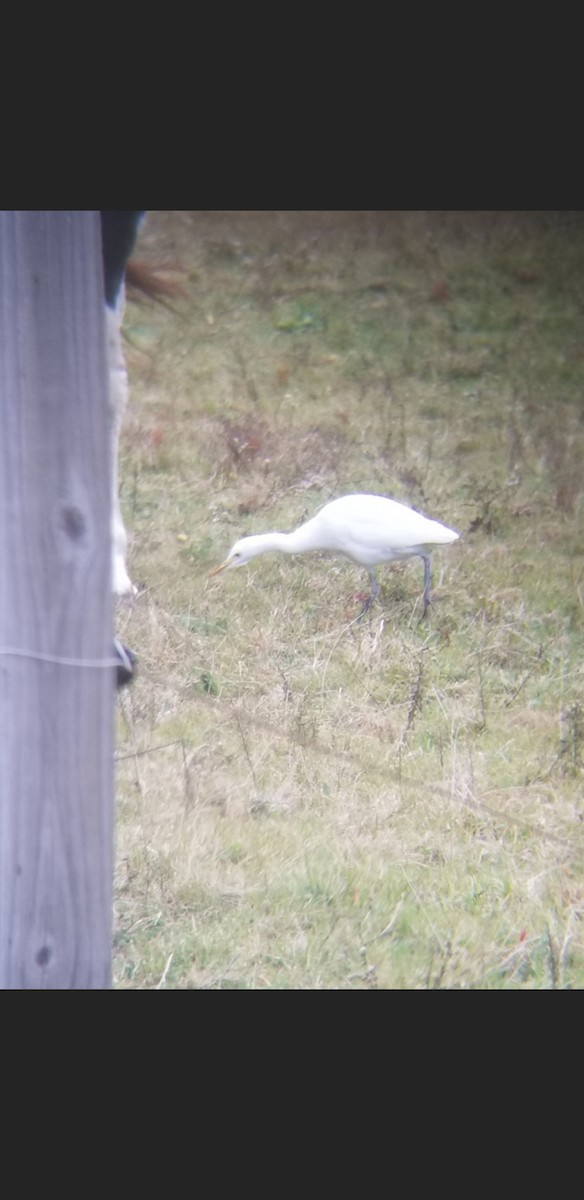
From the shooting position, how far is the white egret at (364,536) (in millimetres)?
4219

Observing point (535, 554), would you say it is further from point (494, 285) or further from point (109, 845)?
point (109, 845)

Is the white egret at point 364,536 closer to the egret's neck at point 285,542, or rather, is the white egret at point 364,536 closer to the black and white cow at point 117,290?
the egret's neck at point 285,542

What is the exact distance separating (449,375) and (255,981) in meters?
4.29

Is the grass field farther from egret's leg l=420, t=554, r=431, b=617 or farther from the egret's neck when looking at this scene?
the egret's neck

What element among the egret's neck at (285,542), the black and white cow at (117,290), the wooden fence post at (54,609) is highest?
the black and white cow at (117,290)

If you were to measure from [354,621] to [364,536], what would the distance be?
31 centimetres

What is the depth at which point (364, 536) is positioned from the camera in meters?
4.25

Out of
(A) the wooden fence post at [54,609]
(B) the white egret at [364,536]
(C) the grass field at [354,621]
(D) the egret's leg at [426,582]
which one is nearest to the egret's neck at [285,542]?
(B) the white egret at [364,536]

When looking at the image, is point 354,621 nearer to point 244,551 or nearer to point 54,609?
point 244,551

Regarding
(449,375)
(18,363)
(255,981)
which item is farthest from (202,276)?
(18,363)

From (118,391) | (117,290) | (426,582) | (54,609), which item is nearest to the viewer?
(54,609)

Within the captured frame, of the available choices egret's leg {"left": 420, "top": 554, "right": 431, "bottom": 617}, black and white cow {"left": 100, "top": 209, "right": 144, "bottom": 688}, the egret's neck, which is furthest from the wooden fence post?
egret's leg {"left": 420, "top": 554, "right": 431, "bottom": 617}

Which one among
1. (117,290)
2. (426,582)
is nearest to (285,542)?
(426,582)

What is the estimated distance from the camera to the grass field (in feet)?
9.62
